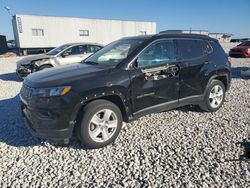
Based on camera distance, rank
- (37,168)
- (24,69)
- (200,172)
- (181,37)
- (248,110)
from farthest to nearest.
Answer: (24,69) → (248,110) → (181,37) → (37,168) → (200,172)

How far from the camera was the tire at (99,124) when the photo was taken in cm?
340

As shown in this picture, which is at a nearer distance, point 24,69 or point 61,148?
point 61,148

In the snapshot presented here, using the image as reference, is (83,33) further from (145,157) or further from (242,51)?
(145,157)

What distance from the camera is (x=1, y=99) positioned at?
6.75 meters

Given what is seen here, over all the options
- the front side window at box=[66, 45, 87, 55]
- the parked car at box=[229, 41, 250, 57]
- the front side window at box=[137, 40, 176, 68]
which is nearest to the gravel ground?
the front side window at box=[137, 40, 176, 68]

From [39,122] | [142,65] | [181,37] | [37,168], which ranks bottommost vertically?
[37,168]

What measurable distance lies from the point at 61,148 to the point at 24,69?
6.54 m

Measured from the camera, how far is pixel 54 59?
9.37 metres

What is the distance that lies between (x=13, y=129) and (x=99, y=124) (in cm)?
211

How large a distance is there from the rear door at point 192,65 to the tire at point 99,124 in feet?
5.16

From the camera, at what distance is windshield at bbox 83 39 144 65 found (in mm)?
4004

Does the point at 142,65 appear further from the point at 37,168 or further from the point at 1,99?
the point at 1,99

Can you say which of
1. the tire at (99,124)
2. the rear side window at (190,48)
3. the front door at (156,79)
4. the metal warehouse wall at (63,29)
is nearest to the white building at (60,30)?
the metal warehouse wall at (63,29)

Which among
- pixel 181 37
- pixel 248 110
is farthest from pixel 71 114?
pixel 248 110
